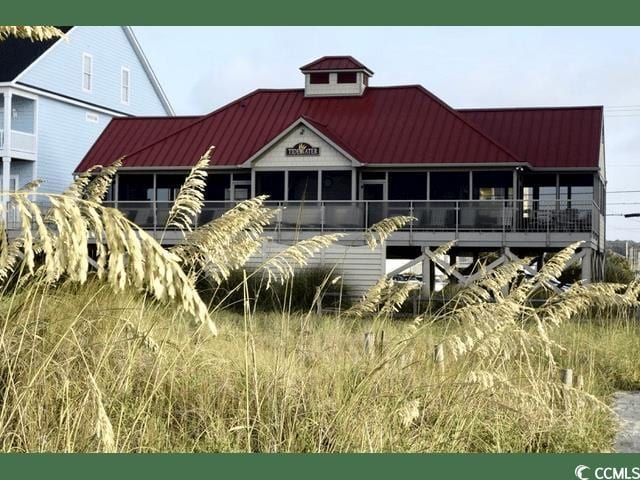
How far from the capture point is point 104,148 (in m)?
35.1

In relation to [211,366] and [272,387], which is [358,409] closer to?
[272,387]

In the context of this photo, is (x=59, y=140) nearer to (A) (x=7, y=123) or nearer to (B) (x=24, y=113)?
(B) (x=24, y=113)

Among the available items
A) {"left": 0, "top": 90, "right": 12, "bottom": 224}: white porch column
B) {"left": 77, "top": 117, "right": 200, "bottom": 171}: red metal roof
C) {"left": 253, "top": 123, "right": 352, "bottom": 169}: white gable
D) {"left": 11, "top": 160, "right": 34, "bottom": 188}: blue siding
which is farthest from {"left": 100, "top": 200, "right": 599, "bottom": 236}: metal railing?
{"left": 11, "top": 160, "right": 34, "bottom": 188}: blue siding

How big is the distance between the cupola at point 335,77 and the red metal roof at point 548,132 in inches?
150

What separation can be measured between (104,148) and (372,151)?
9.90 m

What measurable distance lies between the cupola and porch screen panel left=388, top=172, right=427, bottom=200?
3957 millimetres

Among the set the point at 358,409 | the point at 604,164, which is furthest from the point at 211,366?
the point at 604,164

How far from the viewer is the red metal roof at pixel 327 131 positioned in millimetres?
31219

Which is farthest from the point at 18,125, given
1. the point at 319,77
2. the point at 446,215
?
the point at 446,215

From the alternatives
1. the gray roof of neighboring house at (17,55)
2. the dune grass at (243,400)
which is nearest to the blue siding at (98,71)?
the gray roof of neighboring house at (17,55)

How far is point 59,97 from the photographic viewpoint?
38.1 metres

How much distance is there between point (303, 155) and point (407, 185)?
11.6 feet

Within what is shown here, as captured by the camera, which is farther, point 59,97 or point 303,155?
point 59,97

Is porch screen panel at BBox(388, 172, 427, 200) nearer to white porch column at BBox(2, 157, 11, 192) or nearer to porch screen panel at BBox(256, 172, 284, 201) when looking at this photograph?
porch screen panel at BBox(256, 172, 284, 201)
